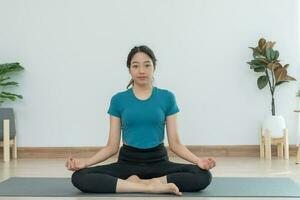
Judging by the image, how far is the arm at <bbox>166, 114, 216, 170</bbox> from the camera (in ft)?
8.35

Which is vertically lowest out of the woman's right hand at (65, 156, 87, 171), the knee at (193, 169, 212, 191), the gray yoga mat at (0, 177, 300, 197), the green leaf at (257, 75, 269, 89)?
the gray yoga mat at (0, 177, 300, 197)

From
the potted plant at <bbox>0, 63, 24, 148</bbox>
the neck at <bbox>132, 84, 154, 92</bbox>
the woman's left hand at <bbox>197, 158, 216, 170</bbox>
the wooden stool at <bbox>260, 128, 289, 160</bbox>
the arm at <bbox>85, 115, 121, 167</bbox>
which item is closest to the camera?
the woman's left hand at <bbox>197, 158, 216, 170</bbox>

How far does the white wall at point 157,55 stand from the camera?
189 inches

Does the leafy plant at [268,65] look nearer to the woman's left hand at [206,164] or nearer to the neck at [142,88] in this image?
the neck at [142,88]

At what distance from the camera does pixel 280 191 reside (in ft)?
8.76

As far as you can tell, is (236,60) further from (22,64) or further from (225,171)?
(22,64)

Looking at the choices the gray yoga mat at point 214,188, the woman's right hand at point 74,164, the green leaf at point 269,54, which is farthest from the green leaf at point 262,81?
the woman's right hand at point 74,164

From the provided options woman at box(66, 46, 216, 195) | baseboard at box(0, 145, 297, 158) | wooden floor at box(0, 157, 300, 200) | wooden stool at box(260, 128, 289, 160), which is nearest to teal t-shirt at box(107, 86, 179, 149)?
woman at box(66, 46, 216, 195)

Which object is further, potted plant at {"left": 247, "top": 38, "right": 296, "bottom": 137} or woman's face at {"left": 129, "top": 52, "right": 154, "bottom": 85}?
potted plant at {"left": 247, "top": 38, "right": 296, "bottom": 137}

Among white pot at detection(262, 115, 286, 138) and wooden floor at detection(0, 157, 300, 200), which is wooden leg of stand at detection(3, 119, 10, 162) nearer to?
wooden floor at detection(0, 157, 300, 200)

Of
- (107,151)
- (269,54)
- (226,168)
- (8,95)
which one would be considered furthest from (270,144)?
(8,95)

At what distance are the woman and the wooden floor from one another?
867 mm

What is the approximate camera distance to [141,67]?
2.69 m

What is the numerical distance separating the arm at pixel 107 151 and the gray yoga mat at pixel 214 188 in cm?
15
